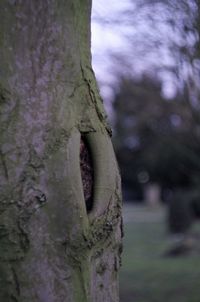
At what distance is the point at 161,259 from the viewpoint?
14.7 m

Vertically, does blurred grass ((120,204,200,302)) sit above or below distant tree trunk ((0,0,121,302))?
below

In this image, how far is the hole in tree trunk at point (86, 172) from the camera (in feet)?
7.31

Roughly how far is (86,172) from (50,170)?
0.18 meters

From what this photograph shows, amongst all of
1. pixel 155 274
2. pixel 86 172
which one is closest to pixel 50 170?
pixel 86 172

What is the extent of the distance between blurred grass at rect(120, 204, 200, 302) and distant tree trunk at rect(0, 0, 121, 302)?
722cm

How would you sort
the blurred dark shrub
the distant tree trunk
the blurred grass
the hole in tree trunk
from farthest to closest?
the blurred dark shrub < the blurred grass < the hole in tree trunk < the distant tree trunk

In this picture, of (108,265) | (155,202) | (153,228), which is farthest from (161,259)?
(155,202)

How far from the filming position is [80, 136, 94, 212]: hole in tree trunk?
2.23 metres

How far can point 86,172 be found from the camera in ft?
7.38

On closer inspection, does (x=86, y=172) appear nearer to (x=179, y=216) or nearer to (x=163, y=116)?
(x=163, y=116)

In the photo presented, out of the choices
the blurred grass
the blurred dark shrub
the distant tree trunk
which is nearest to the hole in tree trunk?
the distant tree trunk

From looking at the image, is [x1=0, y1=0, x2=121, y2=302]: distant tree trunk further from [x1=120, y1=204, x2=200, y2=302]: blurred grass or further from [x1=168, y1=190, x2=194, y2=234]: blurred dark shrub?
[x1=168, y1=190, x2=194, y2=234]: blurred dark shrub

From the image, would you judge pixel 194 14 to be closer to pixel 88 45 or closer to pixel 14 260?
pixel 88 45

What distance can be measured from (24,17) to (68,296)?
0.99m
